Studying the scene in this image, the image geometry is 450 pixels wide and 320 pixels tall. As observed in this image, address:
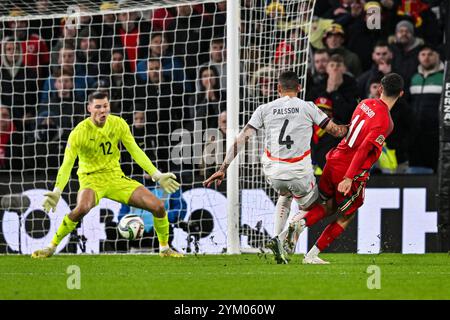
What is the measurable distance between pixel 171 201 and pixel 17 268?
12.5 feet

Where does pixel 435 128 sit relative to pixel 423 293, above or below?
above

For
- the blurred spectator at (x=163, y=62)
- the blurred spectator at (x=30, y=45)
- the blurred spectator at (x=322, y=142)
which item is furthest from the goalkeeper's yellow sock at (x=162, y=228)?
the blurred spectator at (x=30, y=45)

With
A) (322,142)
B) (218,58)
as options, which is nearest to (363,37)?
(322,142)

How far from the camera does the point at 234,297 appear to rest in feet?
24.8

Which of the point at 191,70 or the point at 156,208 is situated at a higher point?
the point at 191,70

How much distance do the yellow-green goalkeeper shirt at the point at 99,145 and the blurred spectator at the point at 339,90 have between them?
3.57 metres

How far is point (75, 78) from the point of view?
50.5 feet

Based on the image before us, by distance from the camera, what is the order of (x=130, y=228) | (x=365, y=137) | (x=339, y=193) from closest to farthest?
(x=365, y=137) < (x=339, y=193) < (x=130, y=228)

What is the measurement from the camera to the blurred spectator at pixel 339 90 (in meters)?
14.6

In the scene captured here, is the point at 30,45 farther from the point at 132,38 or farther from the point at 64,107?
the point at 132,38

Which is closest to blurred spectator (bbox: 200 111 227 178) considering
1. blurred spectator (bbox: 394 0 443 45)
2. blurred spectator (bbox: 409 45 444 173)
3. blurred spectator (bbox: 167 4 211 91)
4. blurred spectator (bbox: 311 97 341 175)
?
blurred spectator (bbox: 167 4 211 91)

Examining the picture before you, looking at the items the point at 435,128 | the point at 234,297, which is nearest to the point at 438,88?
the point at 435,128

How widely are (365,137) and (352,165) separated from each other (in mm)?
352

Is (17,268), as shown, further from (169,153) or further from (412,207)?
(412,207)
